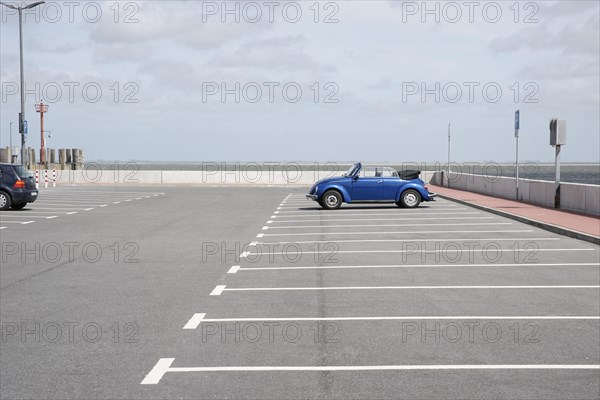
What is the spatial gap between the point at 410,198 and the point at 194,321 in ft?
62.6

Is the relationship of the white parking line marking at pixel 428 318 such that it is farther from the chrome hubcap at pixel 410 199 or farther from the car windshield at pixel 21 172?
the car windshield at pixel 21 172

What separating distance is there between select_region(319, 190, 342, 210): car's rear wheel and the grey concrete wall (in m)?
6.69

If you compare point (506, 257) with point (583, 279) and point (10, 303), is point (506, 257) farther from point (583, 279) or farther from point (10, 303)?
point (10, 303)

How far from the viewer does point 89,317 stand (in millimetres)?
8297

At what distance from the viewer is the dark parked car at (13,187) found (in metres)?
25.9

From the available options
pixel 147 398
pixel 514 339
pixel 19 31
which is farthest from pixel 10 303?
pixel 19 31

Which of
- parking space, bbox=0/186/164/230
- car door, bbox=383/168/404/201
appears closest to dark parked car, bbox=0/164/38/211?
parking space, bbox=0/186/164/230

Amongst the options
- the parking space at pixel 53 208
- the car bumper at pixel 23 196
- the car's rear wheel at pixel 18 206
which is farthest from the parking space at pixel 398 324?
the car's rear wheel at pixel 18 206

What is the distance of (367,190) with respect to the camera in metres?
26.1

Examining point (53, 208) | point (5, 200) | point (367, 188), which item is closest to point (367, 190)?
point (367, 188)

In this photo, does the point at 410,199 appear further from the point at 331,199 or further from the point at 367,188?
the point at 331,199

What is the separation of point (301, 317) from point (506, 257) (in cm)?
620

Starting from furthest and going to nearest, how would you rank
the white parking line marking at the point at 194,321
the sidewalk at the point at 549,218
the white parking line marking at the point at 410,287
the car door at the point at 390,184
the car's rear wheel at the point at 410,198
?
the car's rear wheel at the point at 410,198 → the car door at the point at 390,184 → the sidewalk at the point at 549,218 → the white parking line marking at the point at 410,287 → the white parking line marking at the point at 194,321

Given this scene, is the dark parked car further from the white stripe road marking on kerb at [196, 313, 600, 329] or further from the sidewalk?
the white stripe road marking on kerb at [196, 313, 600, 329]
